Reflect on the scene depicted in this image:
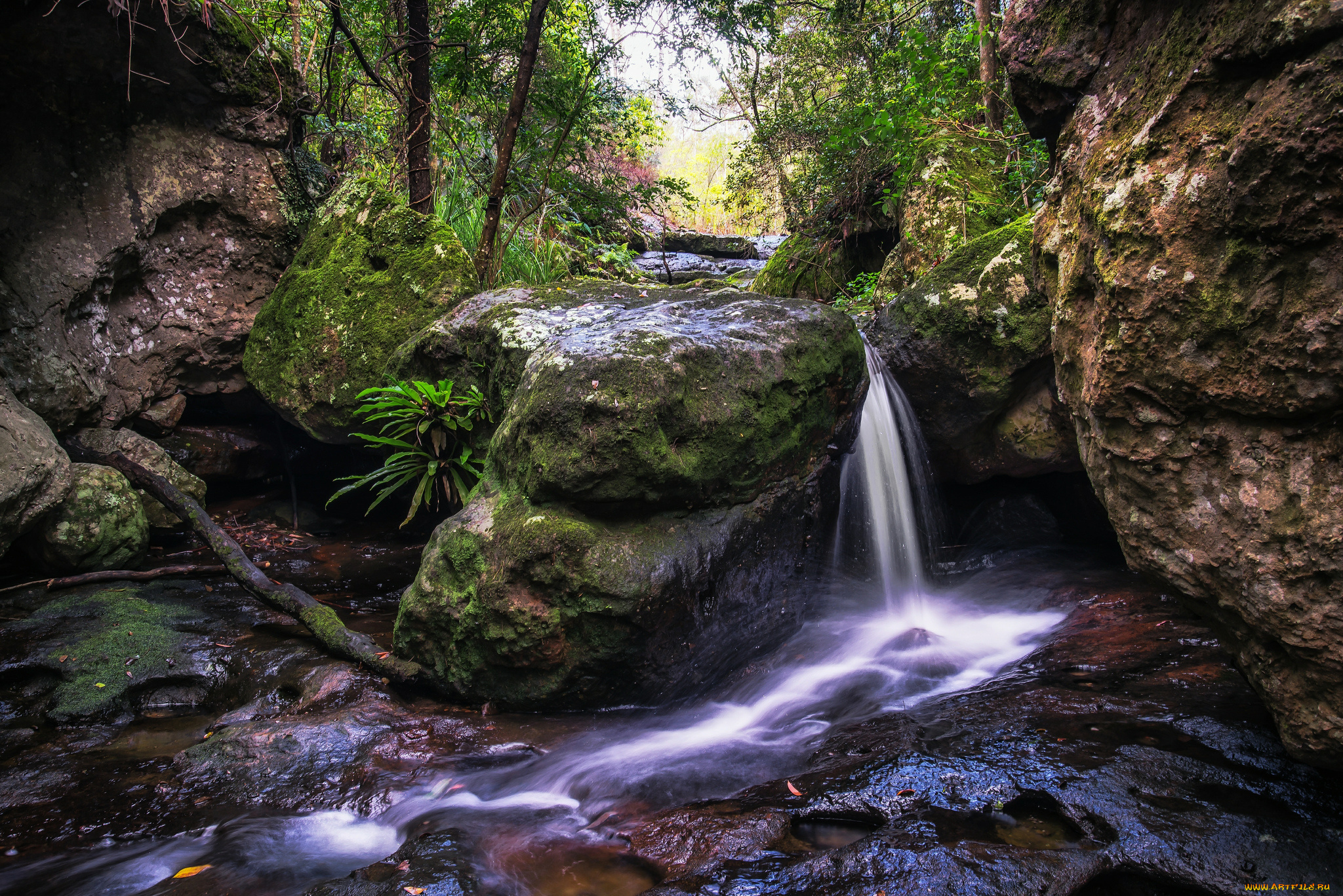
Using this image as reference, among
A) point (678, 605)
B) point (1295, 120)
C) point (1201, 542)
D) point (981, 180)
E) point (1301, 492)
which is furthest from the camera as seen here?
point (981, 180)

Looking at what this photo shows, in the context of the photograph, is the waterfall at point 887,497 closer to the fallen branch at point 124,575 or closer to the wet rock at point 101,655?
the wet rock at point 101,655

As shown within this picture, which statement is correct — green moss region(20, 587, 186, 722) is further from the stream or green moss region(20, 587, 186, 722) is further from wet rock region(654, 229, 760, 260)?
wet rock region(654, 229, 760, 260)

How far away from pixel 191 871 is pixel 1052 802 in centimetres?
286

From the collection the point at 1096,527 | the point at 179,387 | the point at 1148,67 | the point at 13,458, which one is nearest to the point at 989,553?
the point at 1096,527

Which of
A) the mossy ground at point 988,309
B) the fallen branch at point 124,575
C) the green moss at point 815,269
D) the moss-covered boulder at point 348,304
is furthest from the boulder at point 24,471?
the green moss at point 815,269

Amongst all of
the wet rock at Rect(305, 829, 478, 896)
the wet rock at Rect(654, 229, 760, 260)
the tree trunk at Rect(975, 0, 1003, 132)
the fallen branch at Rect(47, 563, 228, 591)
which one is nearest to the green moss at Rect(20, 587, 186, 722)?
the fallen branch at Rect(47, 563, 228, 591)

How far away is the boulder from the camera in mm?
4180

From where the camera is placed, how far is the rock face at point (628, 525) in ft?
10.5

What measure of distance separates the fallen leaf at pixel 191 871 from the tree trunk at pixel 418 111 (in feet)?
17.6

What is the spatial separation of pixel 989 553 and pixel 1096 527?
782 millimetres

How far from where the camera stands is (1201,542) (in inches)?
79.5

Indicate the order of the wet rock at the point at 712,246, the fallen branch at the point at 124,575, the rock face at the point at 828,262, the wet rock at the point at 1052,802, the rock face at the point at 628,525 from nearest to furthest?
the wet rock at the point at 1052,802 → the rock face at the point at 628,525 → the fallen branch at the point at 124,575 → the rock face at the point at 828,262 → the wet rock at the point at 712,246

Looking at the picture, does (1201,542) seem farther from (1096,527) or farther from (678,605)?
(1096,527)

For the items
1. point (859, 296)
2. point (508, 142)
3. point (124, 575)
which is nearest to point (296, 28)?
point (508, 142)
